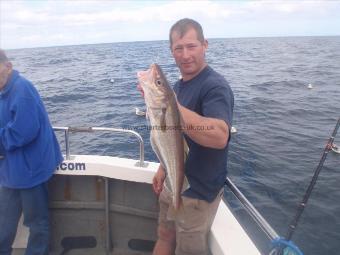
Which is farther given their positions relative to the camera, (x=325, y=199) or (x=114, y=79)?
(x=114, y=79)

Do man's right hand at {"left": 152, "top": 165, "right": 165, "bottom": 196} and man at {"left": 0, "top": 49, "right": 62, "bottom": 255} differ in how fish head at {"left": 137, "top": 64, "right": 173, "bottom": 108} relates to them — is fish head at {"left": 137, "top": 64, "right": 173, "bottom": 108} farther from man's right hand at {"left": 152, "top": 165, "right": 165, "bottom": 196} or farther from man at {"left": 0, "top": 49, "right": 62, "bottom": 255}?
man at {"left": 0, "top": 49, "right": 62, "bottom": 255}

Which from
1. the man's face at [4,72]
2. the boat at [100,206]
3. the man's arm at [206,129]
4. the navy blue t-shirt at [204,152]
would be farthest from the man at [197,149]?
the man's face at [4,72]

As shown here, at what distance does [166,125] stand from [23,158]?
1887 millimetres

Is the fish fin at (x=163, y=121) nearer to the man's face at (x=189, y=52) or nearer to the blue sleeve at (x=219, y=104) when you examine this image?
the blue sleeve at (x=219, y=104)

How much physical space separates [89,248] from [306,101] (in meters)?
16.6

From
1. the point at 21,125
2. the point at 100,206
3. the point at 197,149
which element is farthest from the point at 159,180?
the point at 21,125

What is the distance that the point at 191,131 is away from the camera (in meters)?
2.59

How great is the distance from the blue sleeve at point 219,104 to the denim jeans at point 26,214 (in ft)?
7.53

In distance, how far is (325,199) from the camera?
8.03 metres

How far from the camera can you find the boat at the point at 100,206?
13.9ft

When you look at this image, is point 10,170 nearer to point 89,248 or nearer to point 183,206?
point 89,248

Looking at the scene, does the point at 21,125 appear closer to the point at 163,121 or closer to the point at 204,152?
the point at 163,121

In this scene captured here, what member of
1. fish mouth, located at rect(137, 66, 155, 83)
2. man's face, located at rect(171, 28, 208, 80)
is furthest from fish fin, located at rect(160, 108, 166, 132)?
man's face, located at rect(171, 28, 208, 80)

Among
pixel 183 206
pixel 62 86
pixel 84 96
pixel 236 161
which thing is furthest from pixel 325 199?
pixel 62 86
